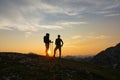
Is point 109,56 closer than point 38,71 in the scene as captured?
No

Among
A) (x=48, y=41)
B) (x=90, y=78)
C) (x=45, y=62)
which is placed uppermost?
(x=48, y=41)

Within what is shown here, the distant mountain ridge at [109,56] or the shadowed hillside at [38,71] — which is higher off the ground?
the distant mountain ridge at [109,56]

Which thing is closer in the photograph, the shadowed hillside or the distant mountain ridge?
the shadowed hillside

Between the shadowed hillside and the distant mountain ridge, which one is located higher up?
the distant mountain ridge

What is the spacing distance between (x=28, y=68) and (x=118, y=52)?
135 metres

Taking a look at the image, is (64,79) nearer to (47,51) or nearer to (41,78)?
(41,78)

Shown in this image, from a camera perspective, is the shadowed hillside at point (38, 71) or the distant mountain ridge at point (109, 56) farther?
the distant mountain ridge at point (109, 56)

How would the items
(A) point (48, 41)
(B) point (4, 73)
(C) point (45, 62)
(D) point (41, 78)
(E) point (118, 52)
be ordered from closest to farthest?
(D) point (41, 78) → (B) point (4, 73) → (C) point (45, 62) → (A) point (48, 41) → (E) point (118, 52)

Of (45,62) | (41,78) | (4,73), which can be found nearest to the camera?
(41,78)

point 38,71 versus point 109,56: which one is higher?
point 109,56

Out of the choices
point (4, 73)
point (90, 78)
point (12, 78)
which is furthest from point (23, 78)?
point (90, 78)

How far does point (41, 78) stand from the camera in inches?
1062

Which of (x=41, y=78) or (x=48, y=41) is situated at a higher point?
(x=48, y=41)

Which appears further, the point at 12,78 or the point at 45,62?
the point at 45,62
